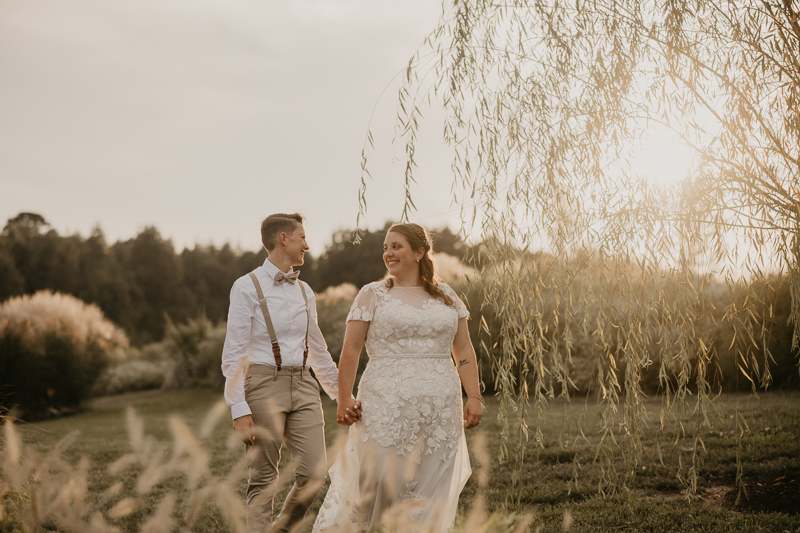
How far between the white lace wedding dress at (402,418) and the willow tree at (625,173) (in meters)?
0.40

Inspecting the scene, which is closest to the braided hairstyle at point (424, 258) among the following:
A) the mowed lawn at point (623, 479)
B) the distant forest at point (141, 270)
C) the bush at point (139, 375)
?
the mowed lawn at point (623, 479)

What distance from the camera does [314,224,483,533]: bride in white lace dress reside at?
333cm

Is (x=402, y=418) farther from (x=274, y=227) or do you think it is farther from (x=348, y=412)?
(x=274, y=227)

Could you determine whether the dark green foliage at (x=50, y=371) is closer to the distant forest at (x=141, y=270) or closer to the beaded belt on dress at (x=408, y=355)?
the beaded belt on dress at (x=408, y=355)

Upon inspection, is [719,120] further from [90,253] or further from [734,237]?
[90,253]

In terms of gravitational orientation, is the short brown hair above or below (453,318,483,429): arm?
above

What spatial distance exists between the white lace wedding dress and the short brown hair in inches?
23.8

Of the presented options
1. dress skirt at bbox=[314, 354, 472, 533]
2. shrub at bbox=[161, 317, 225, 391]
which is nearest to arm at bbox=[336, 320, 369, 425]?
dress skirt at bbox=[314, 354, 472, 533]

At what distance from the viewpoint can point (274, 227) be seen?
11.8 feet

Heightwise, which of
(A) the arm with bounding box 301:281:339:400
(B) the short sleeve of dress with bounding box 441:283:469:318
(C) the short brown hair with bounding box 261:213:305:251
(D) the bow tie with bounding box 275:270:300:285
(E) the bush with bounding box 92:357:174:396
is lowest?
(E) the bush with bounding box 92:357:174:396

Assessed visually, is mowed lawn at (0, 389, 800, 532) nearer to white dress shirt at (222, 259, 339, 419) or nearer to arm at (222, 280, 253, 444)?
arm at (222, 280, 253, 444)

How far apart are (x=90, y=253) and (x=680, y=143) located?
4196 cm

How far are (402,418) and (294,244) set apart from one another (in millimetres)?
1192

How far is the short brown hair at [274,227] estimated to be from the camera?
360cm
